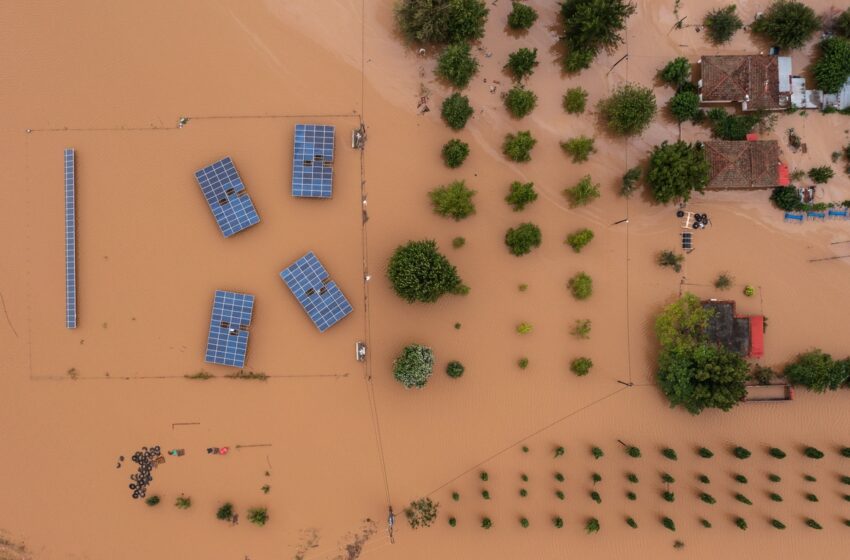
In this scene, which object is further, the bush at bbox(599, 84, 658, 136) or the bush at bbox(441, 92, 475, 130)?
the bush at bbox(441, 92, 475, 130)

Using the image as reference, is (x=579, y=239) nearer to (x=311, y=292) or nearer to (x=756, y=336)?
(x=756, y=336)

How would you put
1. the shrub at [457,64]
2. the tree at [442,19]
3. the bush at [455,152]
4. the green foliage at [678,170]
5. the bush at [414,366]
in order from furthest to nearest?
the bush at [455,152] < the shrub at [457,64] < the tree at [442,19] < the green foliage at [678,170] < the bush at [414,366]

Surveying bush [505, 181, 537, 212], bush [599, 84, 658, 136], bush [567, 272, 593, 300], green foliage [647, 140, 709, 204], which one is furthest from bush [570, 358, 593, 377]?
bush [599, 84, 658, 136]

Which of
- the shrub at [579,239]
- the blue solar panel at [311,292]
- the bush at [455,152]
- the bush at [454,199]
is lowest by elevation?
the blue solar panel at [311,292]

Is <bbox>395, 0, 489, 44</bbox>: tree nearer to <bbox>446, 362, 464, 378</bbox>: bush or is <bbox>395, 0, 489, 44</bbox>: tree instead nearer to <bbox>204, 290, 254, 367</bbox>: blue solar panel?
<bbox>204, 290, 254, 367</bbox>: blue solar panel

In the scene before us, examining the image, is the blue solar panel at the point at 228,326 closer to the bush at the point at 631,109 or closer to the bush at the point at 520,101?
the bush at the point at 520,101

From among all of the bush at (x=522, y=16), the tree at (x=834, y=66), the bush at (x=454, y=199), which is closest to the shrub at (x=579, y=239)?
the bush at (x=454, y=199)
